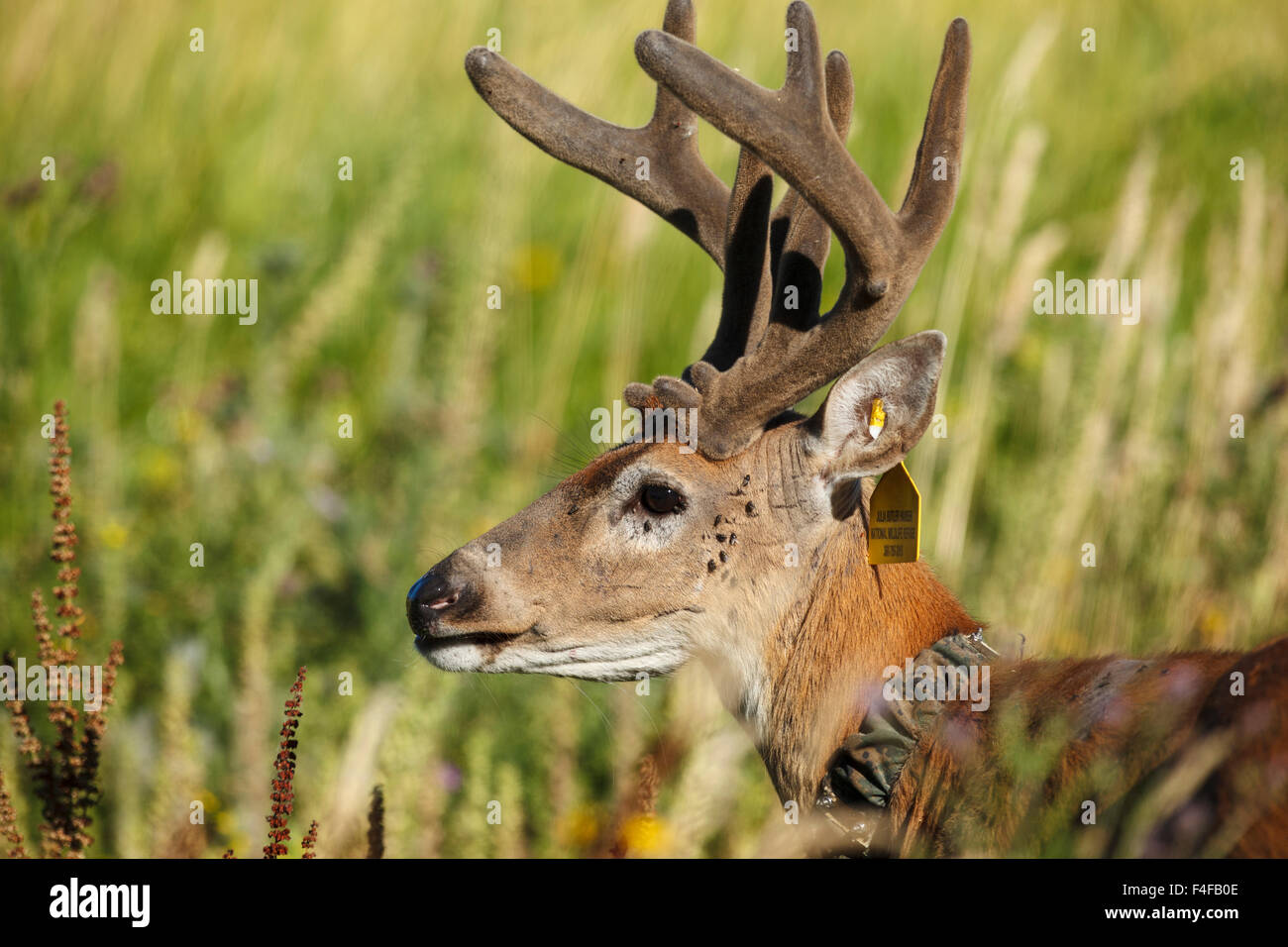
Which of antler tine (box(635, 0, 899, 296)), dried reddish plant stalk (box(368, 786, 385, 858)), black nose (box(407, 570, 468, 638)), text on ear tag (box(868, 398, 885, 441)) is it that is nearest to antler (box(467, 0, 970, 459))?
antler tine (box(635, 0, 899, 296))

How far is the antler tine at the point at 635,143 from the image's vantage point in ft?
12.3

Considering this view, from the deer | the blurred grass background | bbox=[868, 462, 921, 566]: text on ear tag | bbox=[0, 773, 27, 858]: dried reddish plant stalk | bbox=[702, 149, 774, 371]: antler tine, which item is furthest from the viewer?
the blurred grass background

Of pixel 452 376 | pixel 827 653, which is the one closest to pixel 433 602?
pixel 827 653

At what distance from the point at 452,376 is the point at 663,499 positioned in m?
2.07

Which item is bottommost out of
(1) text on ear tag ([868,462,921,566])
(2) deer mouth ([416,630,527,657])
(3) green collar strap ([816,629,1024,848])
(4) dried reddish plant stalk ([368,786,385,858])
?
(4) dried reddish plant stalk ([368,786,385,858])

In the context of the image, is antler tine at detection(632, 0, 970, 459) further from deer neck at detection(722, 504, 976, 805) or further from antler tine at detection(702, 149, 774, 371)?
deer neck at detection(722, 504, 976, 805)

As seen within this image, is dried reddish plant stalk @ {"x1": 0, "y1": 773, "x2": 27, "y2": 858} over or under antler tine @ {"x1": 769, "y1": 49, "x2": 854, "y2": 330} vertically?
under

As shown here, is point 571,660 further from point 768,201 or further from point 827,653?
point 768,201

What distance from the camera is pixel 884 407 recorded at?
318 cm

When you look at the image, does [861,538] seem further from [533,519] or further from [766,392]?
[533,519]

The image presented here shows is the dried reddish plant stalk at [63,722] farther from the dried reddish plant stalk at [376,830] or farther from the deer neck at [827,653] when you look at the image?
the deer neck at [827,653]

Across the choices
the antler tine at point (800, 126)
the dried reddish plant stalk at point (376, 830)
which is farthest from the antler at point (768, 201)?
the dried reddish plant stalk at point (376, 830)

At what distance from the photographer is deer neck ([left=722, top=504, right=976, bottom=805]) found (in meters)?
3.21

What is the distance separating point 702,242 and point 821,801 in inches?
63.1
